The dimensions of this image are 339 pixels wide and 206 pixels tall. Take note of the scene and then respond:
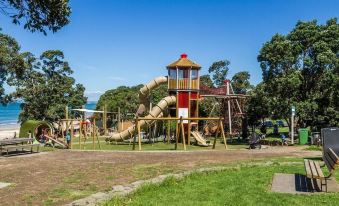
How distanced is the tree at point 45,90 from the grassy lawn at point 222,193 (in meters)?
35.6

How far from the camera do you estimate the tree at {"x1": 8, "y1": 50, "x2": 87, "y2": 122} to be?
45.0 m

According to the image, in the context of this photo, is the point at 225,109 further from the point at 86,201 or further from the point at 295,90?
the point at 86,201

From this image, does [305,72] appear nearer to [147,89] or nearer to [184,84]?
[184,84]

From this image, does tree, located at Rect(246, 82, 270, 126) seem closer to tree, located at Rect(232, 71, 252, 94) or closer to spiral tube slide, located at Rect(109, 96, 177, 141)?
spiral tube slide, located at Rect(109, 96, 177, 141)

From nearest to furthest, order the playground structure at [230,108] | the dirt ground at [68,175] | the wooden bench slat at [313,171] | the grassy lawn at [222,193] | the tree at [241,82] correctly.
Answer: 1. the grassy lawn at [222,193]
2. the wooden bench slat at [313,171]
3. the dirt ground at [68,175]
4. the playground structure at [230,108]
5. the tree at [241,82]

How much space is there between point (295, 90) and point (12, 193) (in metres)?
24.5

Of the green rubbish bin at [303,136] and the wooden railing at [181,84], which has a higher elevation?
the wooden railing at [181,84]

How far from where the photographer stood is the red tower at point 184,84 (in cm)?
3412

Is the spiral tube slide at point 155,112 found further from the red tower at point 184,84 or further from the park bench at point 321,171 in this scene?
the park bench at point 321,171

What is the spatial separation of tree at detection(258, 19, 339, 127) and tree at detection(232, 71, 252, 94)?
152 feet

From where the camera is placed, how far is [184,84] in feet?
112

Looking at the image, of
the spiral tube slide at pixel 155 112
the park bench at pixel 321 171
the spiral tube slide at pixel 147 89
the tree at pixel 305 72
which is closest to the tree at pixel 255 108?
the tree at pixel 305 72

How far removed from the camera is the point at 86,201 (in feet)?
29.4

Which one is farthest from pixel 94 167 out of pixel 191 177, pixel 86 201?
pixel 86 201
